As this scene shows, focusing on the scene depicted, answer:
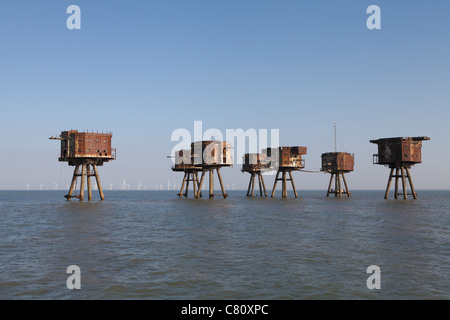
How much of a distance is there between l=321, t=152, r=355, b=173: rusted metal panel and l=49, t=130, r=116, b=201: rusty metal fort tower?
47961 mm

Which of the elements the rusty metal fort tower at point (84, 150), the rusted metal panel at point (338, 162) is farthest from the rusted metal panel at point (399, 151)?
the rusty metal fort tower at point (84, 150)

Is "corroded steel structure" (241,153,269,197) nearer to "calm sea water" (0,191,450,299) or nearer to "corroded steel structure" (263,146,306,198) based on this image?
"corroded steel structure" (263,146,306,198)

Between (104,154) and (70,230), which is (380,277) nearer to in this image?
(70,230)

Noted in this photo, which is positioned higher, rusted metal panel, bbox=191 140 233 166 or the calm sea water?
rusted metal panel, bbox=191 140 233 166

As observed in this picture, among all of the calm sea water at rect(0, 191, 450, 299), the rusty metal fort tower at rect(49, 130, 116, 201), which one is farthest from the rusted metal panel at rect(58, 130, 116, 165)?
the calm sea water at rect(0, 191, 450, 299)

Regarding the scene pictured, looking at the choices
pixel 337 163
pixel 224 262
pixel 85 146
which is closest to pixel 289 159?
pixel 337 163

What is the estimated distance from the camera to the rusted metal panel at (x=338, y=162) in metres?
82.9

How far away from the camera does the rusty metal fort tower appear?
56.9m

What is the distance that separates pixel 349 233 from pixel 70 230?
20377 millimetres

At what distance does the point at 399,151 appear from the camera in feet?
217

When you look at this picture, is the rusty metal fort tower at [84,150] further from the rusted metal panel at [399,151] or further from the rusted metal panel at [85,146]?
the rusted metal panel at [399,151]

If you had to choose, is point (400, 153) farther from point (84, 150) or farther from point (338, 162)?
point (84, 150)

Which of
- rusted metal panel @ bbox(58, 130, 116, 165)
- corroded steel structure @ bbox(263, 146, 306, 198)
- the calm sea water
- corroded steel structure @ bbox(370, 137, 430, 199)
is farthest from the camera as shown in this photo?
corroded steel structure @ bbox(263, 146, 306, 198)
